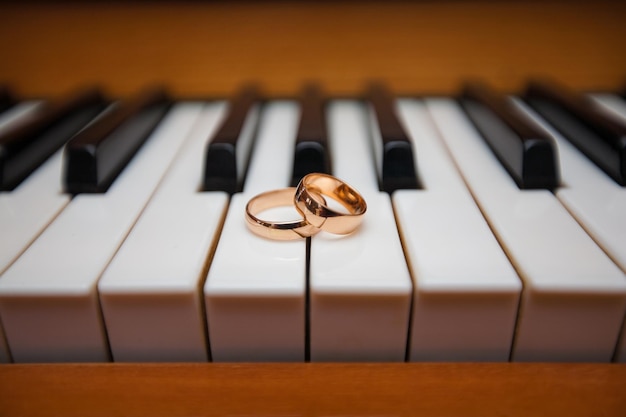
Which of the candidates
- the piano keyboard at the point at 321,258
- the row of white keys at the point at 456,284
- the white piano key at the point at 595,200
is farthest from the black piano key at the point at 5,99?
the white piano key at the point at 595,200

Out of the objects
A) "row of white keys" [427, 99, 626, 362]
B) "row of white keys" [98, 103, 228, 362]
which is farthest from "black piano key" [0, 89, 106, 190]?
"row of white keys" [427, 99, 626, 362]

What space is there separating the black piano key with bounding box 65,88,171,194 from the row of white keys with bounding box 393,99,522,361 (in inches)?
16.5

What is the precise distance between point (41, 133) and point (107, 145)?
0.55ft

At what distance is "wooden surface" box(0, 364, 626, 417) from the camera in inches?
24.7

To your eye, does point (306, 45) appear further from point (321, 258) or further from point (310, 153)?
point (321, 258)

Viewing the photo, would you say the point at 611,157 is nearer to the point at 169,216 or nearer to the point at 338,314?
the point at 338,314

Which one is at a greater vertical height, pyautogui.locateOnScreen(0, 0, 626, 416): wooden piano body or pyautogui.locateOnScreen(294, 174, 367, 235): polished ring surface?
pyautogui.locateOnScreen(0, 0, 626, 416): wooden piano body

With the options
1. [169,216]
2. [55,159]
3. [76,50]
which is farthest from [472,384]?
[76,50]

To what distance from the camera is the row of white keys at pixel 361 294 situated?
609 mm

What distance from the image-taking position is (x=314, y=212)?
679mm

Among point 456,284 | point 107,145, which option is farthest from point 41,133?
point 456,284

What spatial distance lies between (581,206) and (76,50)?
37.2 inches

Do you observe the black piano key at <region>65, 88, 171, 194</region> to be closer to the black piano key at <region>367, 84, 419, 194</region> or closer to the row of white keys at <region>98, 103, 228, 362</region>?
the row of white keys at <region>98, 103, 228, 362</region>

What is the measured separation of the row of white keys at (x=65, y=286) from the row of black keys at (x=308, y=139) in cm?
9
